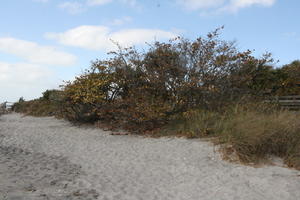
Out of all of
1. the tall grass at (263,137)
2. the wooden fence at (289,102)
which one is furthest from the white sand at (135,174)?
the wooden fence at (289,102)

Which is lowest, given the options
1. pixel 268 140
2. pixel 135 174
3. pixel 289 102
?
pixel 135 174

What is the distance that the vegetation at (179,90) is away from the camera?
30.8ft

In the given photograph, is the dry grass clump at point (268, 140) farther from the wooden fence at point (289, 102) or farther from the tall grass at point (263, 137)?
the wooden fence at point (289, 102)

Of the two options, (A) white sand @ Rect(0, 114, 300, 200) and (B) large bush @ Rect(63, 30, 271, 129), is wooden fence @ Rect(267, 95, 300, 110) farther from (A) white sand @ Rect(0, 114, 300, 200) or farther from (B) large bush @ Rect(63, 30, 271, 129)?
(A) white sand @ Rect(0, 114, 300, 200)

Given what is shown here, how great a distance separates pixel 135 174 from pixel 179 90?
5.06 meters

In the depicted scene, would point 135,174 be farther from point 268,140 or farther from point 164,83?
point 164,83

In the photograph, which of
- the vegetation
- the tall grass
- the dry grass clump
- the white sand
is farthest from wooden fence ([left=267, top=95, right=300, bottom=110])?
the white sand

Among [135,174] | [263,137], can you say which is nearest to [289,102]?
[263,137]

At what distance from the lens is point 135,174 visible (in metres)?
5.72

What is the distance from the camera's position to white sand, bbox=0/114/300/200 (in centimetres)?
454

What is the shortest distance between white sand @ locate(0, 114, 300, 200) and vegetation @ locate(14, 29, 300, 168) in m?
1.34

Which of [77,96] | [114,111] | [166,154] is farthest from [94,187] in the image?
[77,96]

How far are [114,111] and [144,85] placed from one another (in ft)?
5.24

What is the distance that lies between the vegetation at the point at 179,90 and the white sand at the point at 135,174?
134 cm
